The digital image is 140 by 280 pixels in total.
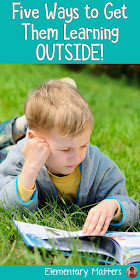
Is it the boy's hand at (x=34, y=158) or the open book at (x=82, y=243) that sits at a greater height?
the boy's hand at (x=34, y=158)

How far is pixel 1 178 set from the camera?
8.05 feet

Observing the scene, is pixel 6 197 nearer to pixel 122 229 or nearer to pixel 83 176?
pixel 83 176

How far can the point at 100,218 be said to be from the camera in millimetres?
2084

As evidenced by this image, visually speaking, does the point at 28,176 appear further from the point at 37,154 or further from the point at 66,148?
the point at 66,148

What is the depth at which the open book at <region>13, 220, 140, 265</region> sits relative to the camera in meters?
1.76

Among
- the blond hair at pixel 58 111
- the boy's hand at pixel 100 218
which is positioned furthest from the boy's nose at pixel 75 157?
the boy's hand at pixel 100 218

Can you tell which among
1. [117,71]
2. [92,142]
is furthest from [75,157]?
[117,71]

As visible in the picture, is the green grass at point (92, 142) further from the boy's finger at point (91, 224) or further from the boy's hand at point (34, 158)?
the boy's hand at point (34, 158)

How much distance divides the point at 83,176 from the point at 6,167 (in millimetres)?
492

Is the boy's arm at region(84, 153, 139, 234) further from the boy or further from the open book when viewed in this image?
the open book

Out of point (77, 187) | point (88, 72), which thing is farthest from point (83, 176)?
point (88, 72)

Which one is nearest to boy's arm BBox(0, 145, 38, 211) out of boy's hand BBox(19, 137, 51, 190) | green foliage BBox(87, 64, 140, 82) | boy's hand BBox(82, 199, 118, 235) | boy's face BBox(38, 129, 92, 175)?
boy's hand BBox(19, 137, 51, 190)

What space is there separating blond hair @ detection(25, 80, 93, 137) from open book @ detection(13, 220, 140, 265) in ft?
1.72

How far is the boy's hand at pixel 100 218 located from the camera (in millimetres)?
2027
